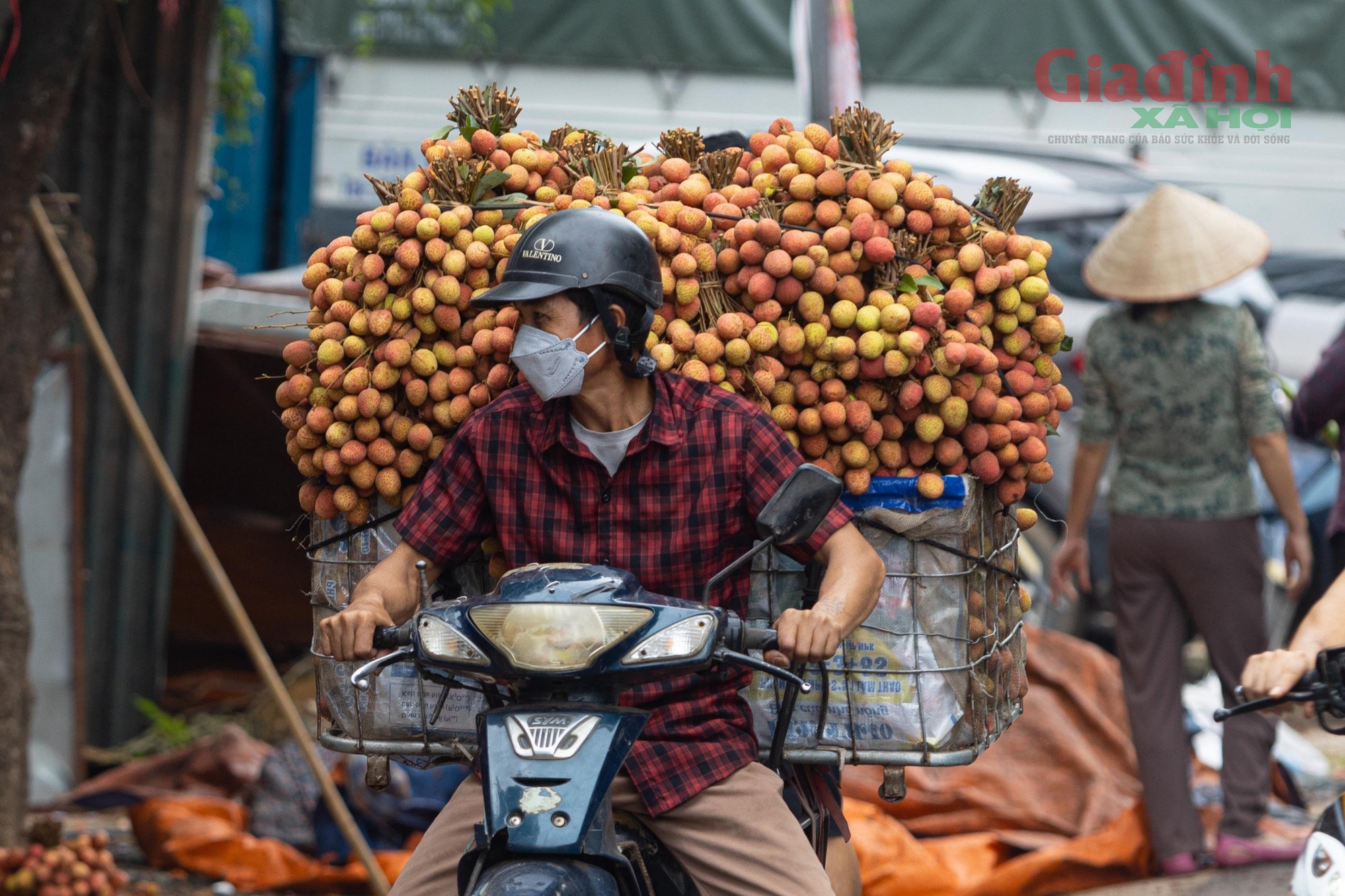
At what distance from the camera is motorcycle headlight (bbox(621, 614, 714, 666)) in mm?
2229

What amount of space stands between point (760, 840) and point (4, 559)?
9.80ft

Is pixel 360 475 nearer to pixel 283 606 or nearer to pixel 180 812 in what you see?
pixel 180 812

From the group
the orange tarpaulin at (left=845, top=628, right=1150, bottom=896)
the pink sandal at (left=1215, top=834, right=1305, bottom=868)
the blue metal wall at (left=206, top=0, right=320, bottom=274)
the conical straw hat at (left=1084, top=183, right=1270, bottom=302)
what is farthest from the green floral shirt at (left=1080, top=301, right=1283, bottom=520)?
the blue metal wall at (left=206, top=0, right=320, bottom=274)

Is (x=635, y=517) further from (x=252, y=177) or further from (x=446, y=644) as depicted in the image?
(x=252, y=177)

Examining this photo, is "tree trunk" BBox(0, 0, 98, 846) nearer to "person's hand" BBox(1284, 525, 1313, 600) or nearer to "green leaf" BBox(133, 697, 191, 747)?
"green leaf" BBox(133, 697, 191, 747)

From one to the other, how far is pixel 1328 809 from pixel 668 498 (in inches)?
52.6

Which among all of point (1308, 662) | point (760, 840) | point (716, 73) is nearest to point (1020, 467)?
point (1308, 662)

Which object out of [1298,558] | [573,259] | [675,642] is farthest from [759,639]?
[1298,558]

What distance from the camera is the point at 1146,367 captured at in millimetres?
5336

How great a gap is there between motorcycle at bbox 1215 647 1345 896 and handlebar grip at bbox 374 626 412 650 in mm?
1314

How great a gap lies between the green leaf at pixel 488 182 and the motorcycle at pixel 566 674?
1.16 metres

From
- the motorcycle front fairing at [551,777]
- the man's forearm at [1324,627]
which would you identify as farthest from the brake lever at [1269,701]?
the motorcycle front fairing at [551,777]

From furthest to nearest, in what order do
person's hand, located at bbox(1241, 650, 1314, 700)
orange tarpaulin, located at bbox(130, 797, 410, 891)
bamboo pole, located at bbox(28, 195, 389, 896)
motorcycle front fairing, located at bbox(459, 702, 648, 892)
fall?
orange tarpaulin, located at bbox(130, 797, 410, 891)
bamboo pole, located at bbox(28, 195, 389, 896)
person's hand, located at bbox(1241, 650, 1314, 700)
motorcycle front fairing, located at bbox(459, 702, 648, 892)

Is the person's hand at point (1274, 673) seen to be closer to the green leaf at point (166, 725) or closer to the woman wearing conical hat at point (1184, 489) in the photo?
the woman wearing conical hat at point (1184, 489)
